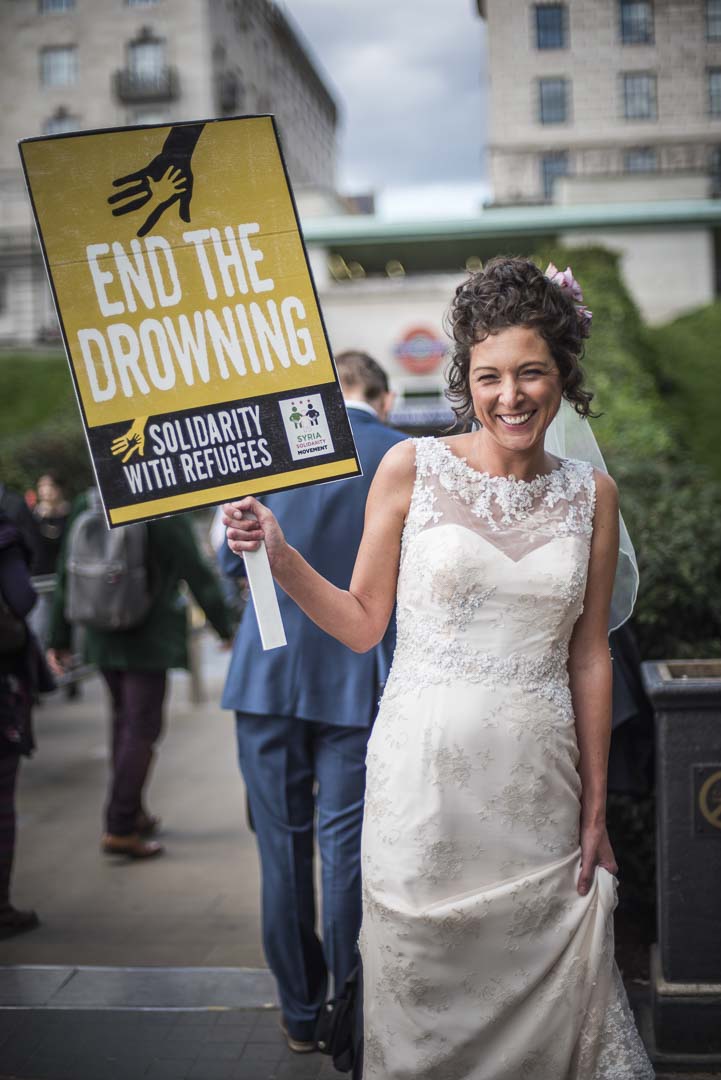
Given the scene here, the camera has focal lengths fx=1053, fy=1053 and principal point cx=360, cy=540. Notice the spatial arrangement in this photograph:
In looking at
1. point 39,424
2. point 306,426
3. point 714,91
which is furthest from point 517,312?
point 39,424

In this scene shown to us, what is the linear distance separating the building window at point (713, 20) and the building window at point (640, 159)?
25.8ft

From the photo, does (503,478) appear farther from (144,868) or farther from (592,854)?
(144,868)

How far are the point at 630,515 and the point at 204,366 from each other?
2.71 meters

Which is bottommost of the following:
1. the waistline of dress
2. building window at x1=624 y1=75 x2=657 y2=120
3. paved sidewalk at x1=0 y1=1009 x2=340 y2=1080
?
paved sidewalk at x1=0 y1=1009 x2=340 y2=1080

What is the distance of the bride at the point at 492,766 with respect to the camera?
238cm

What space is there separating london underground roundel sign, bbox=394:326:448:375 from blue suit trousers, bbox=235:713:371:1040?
86.9 feet

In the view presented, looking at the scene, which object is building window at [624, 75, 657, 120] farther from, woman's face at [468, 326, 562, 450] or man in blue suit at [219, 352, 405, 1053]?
woman's face at [468, 326, 562, 450]

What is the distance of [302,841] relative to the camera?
3434 mm

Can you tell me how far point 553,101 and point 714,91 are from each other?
19.4ft

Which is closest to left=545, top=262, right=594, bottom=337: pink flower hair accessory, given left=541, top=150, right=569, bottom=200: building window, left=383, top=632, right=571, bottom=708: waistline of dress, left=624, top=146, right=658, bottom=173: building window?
left=383, top=632, right=571, bottom=708: waistline of dress

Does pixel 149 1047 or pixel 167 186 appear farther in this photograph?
pixel 149 1047

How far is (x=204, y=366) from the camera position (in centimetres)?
264

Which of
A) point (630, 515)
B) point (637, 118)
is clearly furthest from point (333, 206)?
point (630, 515)

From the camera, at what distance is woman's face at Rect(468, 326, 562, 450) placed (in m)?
2.41
